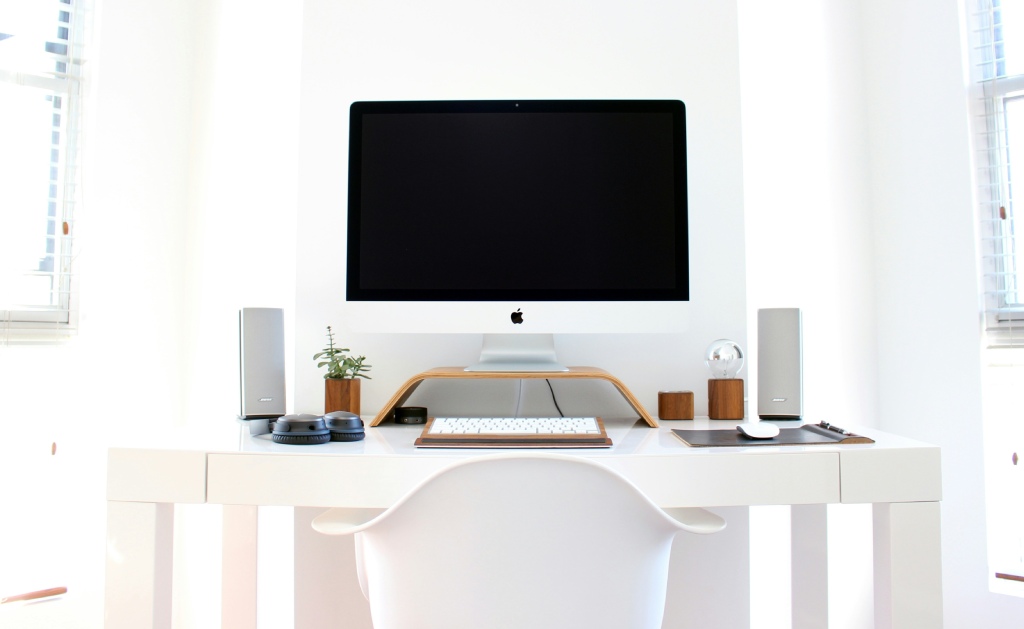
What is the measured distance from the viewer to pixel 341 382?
171 centimetres

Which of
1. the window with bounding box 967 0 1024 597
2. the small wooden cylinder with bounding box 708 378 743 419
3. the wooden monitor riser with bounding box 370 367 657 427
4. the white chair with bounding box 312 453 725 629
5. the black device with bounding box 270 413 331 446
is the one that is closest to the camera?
the white chair with bounding box 312 453 725 629

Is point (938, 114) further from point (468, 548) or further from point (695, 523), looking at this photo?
point (468, 548)

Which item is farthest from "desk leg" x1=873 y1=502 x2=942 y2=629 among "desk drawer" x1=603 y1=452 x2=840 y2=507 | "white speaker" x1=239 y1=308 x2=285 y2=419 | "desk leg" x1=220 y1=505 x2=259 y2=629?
"desk leg" x1=220 y1=505 x2=259 y2=629

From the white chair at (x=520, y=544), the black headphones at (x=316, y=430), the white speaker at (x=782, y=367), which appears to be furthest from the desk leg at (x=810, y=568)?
the black headphones at (x=316, y=430)

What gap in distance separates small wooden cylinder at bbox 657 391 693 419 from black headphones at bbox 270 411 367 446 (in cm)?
75

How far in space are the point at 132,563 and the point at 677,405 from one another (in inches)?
47.8

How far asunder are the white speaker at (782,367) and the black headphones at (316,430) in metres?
0.94

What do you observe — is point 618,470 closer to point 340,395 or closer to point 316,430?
point 316,430

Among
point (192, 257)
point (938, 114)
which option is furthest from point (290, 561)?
point (938, 114)

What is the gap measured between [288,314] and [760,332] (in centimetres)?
133

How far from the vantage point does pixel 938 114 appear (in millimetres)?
1902

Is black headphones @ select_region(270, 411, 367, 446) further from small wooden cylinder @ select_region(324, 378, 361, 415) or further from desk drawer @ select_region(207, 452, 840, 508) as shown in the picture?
small wooden cylinder @ select_region(324, 378, 361, 415)

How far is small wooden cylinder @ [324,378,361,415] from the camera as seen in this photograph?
1704 mm

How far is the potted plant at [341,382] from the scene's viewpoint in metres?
1.71
